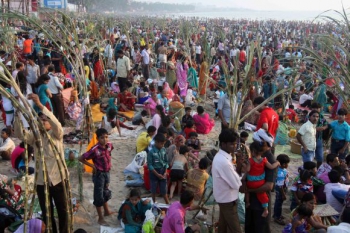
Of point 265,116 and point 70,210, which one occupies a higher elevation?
point 265,116

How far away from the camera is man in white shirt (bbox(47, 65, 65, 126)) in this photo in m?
7.86

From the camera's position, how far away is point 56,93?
7.99 metres

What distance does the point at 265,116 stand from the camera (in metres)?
5.29

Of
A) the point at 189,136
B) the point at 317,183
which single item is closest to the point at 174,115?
the point at 189,136

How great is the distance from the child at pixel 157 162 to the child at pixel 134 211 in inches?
24.3

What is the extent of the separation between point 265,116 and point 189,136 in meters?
1.79

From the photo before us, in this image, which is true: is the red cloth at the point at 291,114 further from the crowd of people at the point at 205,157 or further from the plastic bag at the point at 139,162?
the plastic bag at the point at 139,162

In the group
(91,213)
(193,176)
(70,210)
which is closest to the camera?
(70,210)

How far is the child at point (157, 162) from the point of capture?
16.5 feet

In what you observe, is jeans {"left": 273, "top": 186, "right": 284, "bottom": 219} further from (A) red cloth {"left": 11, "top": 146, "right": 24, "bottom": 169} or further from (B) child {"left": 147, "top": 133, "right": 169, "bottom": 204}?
(A) red cloth {"left": 11, "top": 146, "right": 24, "bottom": 169}

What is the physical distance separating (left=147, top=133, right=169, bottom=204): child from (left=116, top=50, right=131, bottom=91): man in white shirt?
5.27 metres

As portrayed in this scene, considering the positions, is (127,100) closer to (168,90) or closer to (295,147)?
(168,90)

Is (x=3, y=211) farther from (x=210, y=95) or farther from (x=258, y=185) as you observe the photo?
(x=210, y=95)

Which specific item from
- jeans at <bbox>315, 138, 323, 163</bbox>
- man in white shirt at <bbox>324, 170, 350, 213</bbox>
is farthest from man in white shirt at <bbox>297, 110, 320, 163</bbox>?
man in white shirt at <bbox>324, 170, 350, 213</bbox>
